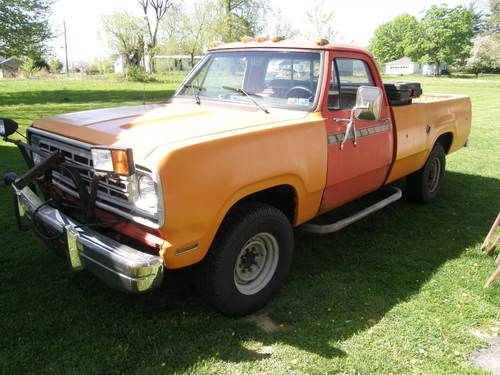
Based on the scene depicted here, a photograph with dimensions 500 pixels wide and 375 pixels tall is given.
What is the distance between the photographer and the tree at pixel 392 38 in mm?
90750

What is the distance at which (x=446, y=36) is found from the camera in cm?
7700

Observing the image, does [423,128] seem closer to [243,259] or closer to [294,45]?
[294,45]

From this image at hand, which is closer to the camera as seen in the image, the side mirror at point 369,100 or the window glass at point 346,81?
the side mirror at point 369,100

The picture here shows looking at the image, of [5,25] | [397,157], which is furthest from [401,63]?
[397,157]

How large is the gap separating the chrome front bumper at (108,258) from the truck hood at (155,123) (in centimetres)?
57

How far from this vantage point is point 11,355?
2.80 meters

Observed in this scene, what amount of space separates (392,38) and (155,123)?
4034 inches

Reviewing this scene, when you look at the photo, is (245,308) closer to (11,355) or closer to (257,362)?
(257,362)

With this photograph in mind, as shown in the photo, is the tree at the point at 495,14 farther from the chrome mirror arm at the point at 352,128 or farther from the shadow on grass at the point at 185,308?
the chrome mirror arm at the point at 352,128

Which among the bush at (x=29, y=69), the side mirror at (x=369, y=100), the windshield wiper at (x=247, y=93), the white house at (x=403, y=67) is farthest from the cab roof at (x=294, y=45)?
the white house at (x=403, y=67)

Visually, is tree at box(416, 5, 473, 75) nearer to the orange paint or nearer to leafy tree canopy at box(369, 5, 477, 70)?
leafy tree canopy at box(369, 5, 477, 70)

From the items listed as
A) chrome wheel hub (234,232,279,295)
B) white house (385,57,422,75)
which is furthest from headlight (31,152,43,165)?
white house (385,57,422,75)

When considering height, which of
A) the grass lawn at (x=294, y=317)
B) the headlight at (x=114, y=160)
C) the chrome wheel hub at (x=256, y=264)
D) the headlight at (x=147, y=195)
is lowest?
the grass lawn at (x=294, y=317)

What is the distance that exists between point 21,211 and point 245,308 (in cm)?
183
